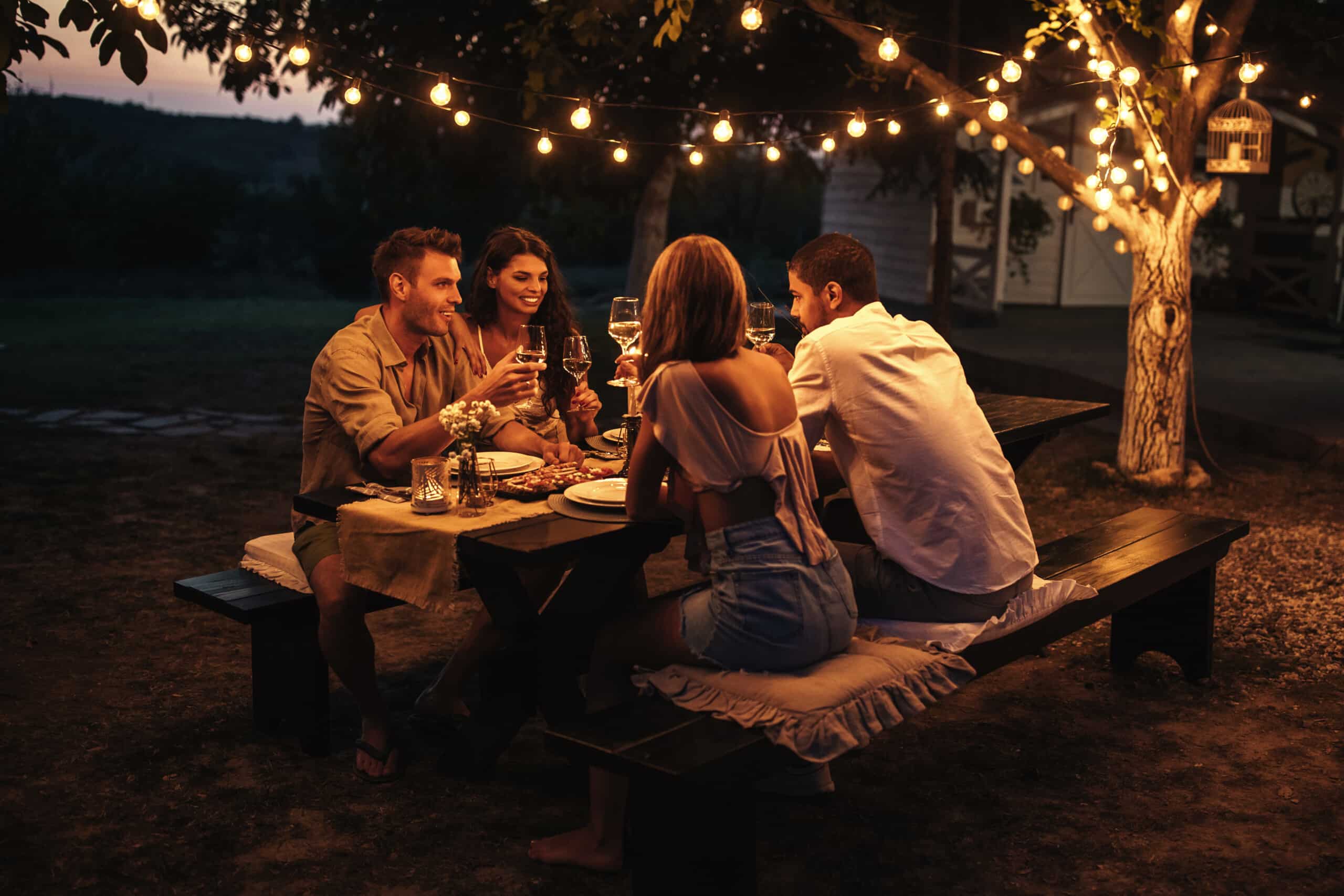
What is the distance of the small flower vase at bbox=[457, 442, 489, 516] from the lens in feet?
11.3

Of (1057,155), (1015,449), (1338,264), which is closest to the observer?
(1015,449)

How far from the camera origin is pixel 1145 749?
13.3 ft

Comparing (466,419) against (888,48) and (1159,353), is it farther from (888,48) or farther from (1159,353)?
(1159,353)

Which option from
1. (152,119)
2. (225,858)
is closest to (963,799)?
(225,858)

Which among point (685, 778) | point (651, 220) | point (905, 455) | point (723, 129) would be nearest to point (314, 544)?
point (685, 778)

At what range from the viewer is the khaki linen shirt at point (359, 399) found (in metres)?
3.81

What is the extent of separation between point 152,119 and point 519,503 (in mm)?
52857

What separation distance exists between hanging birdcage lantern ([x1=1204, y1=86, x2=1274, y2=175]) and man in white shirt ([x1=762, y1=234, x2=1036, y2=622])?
5.42m

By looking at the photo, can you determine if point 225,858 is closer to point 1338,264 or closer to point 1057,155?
point 1057,155

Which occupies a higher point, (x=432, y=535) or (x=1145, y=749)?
(x=432, y=535)

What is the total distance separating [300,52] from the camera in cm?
550

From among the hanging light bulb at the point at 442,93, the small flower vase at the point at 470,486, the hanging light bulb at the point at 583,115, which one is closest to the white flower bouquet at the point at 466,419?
the small flower vase at the point at 470,486

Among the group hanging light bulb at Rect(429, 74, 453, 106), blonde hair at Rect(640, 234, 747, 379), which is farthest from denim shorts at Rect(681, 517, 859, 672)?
hanging light bulb at Rect(429, 74, 453, 106)

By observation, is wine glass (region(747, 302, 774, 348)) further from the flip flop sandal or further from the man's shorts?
the flip flop sandal
